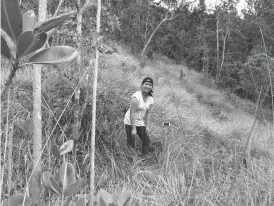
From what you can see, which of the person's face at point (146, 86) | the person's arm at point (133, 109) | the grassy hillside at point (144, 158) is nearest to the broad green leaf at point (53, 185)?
the grassy hillside at point (144, 158)

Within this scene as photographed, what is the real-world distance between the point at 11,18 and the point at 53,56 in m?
0.08

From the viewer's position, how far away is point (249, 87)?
12570mm

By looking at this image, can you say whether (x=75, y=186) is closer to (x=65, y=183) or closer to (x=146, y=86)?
(x=65, y=183)

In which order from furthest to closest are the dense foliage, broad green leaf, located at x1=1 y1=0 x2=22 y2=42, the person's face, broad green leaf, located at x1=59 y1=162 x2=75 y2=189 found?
the dense foliage → the person's face → broad green leaf, located at x1=59 y1=162 x2=75 y2=189 → broad green leaf, located at x1=1 y1=0 x2=22 y2=42

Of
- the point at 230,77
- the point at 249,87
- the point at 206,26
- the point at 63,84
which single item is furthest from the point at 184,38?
the point at 63,84

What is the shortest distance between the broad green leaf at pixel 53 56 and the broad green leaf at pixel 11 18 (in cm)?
4

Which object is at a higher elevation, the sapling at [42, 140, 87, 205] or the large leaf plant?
the large leaf plant

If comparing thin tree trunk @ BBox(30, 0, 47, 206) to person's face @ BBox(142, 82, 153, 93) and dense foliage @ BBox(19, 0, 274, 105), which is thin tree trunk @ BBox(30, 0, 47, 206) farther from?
dense foliage @ BBox(19, 0, 274, 105)

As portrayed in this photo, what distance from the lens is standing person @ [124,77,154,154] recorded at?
Answer: 3.03m

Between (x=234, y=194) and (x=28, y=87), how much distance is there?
2.62 m

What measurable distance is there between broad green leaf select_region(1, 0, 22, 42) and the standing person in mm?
2630

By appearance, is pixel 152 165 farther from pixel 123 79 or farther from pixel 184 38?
pixel 184 38

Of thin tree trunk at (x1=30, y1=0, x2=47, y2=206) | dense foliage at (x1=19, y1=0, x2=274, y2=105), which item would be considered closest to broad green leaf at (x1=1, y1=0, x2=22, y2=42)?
thin tree trunk at (x1=30, y1=0, x2=47, y2=206)

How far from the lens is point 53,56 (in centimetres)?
44
